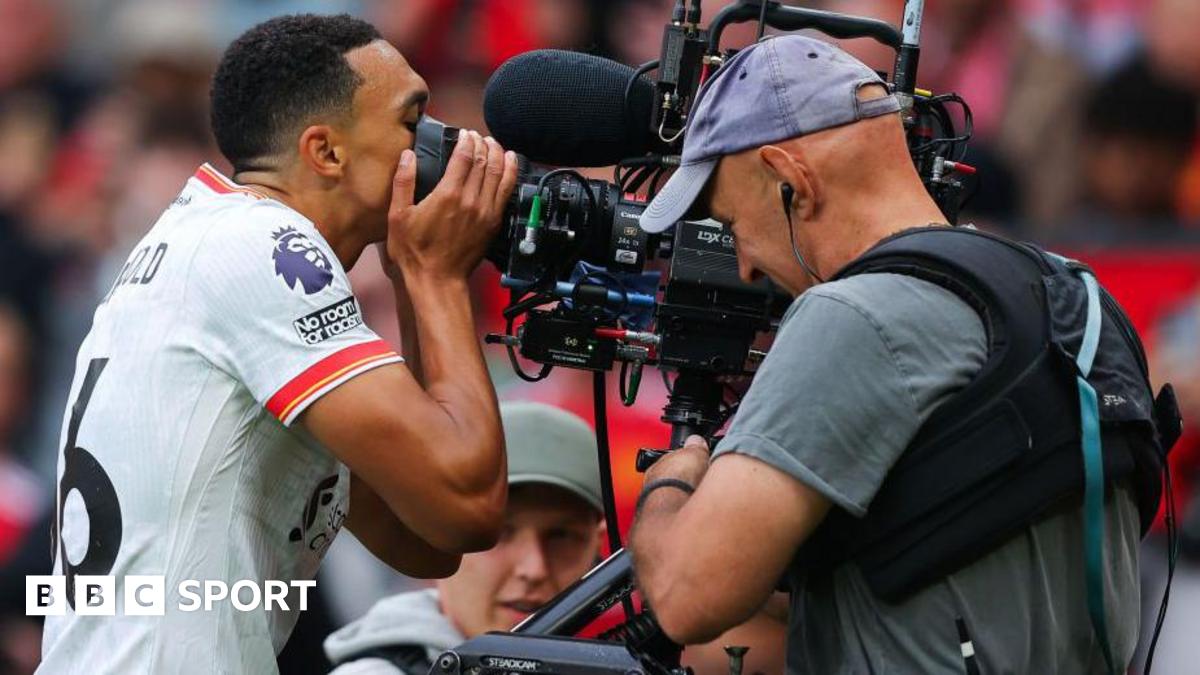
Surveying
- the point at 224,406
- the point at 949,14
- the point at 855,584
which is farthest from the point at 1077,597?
the point at 949,14

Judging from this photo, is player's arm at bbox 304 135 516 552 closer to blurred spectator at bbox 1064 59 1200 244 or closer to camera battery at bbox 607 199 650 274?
camera battery at bbox 607 199 650 274

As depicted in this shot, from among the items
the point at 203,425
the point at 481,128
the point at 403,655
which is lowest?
the point at 403,655

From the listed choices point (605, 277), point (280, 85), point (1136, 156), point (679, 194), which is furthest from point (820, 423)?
point (1136, 156)

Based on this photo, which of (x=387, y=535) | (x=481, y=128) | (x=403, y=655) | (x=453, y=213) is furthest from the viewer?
(x=481, y=128)

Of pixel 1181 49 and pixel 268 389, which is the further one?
pixel 1181 49

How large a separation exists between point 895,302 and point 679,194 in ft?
1.60

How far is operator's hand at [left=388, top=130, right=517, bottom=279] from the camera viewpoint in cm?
304

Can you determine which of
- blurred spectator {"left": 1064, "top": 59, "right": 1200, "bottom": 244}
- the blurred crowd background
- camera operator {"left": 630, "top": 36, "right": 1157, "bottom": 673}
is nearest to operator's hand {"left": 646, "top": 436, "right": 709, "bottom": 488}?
camera operator {"left": 630, "top": 36, "right": 1157, "bottom": 673}

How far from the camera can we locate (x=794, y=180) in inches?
105

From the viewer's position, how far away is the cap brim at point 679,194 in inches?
110

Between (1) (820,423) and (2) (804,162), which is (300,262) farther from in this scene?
(1) (820,423)

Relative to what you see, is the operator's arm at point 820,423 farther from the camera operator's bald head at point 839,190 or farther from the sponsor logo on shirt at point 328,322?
the sponsor logo on shirt at point 328,322

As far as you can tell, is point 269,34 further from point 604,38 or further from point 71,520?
point 604,38

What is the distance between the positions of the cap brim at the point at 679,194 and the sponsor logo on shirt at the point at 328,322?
0.49 meters
